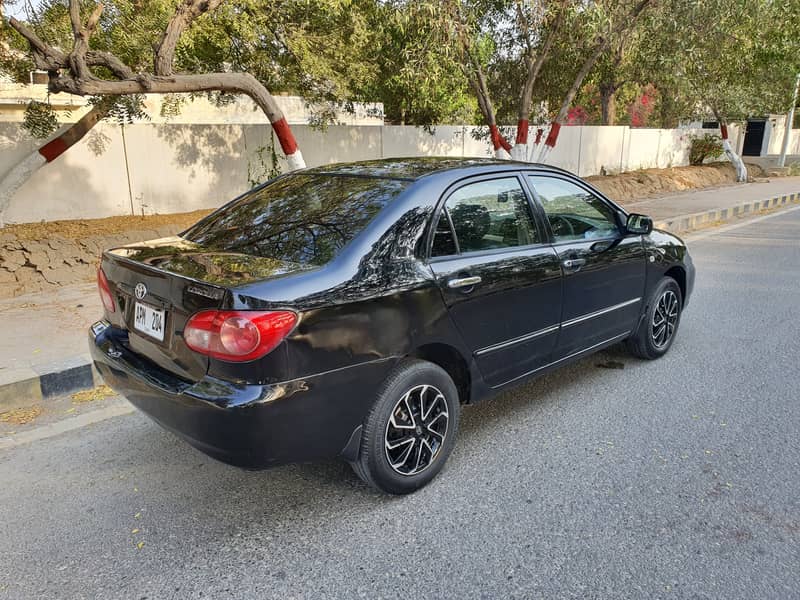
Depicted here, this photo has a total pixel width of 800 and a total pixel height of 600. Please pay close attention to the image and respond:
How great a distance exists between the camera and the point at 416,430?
114 inches

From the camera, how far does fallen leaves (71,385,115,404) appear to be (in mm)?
4043

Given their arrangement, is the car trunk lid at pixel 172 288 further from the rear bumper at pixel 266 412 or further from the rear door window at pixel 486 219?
the rear door window at pixel 486 219

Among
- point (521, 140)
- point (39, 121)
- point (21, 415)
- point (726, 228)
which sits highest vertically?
point (39, 121)

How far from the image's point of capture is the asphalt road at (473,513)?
2.33 metres

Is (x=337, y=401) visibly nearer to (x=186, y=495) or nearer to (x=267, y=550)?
(x=267, y=550)

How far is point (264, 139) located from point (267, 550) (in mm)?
8920

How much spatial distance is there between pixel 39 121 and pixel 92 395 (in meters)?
4.99

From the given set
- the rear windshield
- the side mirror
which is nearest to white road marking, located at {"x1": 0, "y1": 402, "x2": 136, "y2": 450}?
the rear windshield

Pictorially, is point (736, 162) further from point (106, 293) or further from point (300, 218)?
point (106, 293)

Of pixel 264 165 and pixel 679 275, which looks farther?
pixel 264 165

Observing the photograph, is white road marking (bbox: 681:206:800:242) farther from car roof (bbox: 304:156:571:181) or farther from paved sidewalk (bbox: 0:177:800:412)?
paved sidewalk (bbox: 0:177:800:412)

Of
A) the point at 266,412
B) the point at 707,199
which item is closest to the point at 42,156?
the point at 266,412

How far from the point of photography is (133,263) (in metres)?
2.85

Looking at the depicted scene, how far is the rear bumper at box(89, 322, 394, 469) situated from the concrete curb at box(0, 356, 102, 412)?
65.7 inches
